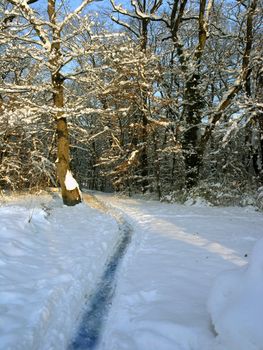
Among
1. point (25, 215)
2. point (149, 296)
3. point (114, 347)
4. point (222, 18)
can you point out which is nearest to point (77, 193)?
point (25, 215)

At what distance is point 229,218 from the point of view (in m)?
11.5

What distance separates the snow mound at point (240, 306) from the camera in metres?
3.33

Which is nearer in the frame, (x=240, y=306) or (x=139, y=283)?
(x=240, y=306)

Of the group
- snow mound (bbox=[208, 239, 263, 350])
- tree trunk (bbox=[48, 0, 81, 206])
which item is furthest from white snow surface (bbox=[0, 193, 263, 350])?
tree trunk (bbox=[48, 0, 81, 206])

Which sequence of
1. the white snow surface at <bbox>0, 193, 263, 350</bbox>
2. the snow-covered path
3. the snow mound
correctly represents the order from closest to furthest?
1. the snow mound
2. the white snow surface at <bbox>0, 193, 263, 350</bbox>
3. the snow-covered path

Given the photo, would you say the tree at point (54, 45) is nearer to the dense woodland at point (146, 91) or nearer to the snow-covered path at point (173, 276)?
the dense woodland at point (146, 91)

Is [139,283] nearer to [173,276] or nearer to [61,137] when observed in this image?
[173,276]

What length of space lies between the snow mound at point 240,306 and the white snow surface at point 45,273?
181 centimetres

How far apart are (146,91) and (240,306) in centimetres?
1495

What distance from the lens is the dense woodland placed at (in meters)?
13.2

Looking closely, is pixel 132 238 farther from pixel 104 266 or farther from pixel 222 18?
pixel 222 18

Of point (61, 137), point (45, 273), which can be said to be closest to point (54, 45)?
point (61, 137)

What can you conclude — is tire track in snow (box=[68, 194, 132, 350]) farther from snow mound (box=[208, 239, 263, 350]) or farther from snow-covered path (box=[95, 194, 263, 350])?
snow mound (box=[208, 239, 263, 350])

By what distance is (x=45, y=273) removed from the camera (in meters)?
6.03
